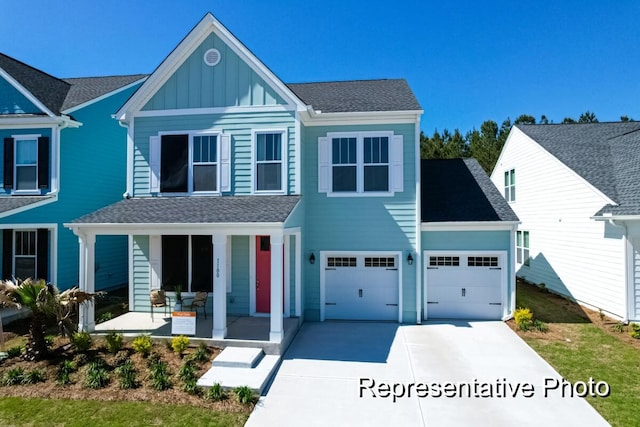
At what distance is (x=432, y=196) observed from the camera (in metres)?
12.3

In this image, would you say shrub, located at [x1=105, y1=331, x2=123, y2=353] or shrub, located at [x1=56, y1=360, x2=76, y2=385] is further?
shrub, located at [x1=105, y1=331, x2=123, y2=353]

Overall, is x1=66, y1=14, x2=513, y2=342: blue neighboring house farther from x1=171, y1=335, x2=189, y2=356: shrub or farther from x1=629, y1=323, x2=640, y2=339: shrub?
x1=629, y1=323, x2=640, y2=339: shrub

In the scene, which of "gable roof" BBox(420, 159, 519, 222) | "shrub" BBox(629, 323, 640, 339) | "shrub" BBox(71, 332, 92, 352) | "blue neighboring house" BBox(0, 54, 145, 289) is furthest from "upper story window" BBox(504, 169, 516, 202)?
"blue neighboring house" BBox(0, 54, 145, 289)

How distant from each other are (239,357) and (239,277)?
339cm

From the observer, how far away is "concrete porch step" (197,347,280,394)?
6734mm

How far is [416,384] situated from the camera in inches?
273

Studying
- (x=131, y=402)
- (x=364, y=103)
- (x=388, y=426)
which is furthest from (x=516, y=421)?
(x=364, y=103)

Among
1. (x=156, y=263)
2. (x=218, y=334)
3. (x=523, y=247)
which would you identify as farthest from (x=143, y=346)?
(x=523, y=247)

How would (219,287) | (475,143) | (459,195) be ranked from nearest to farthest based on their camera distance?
(219,287)
(459,195)
(475,143)

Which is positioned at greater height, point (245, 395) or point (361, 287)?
point (361, 287)

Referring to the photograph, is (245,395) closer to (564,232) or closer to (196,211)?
(196,211)

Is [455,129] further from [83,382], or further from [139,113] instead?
[83,382]

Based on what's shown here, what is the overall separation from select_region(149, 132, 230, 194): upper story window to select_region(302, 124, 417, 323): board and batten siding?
253 centimetres

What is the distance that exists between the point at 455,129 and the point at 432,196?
2932cm
